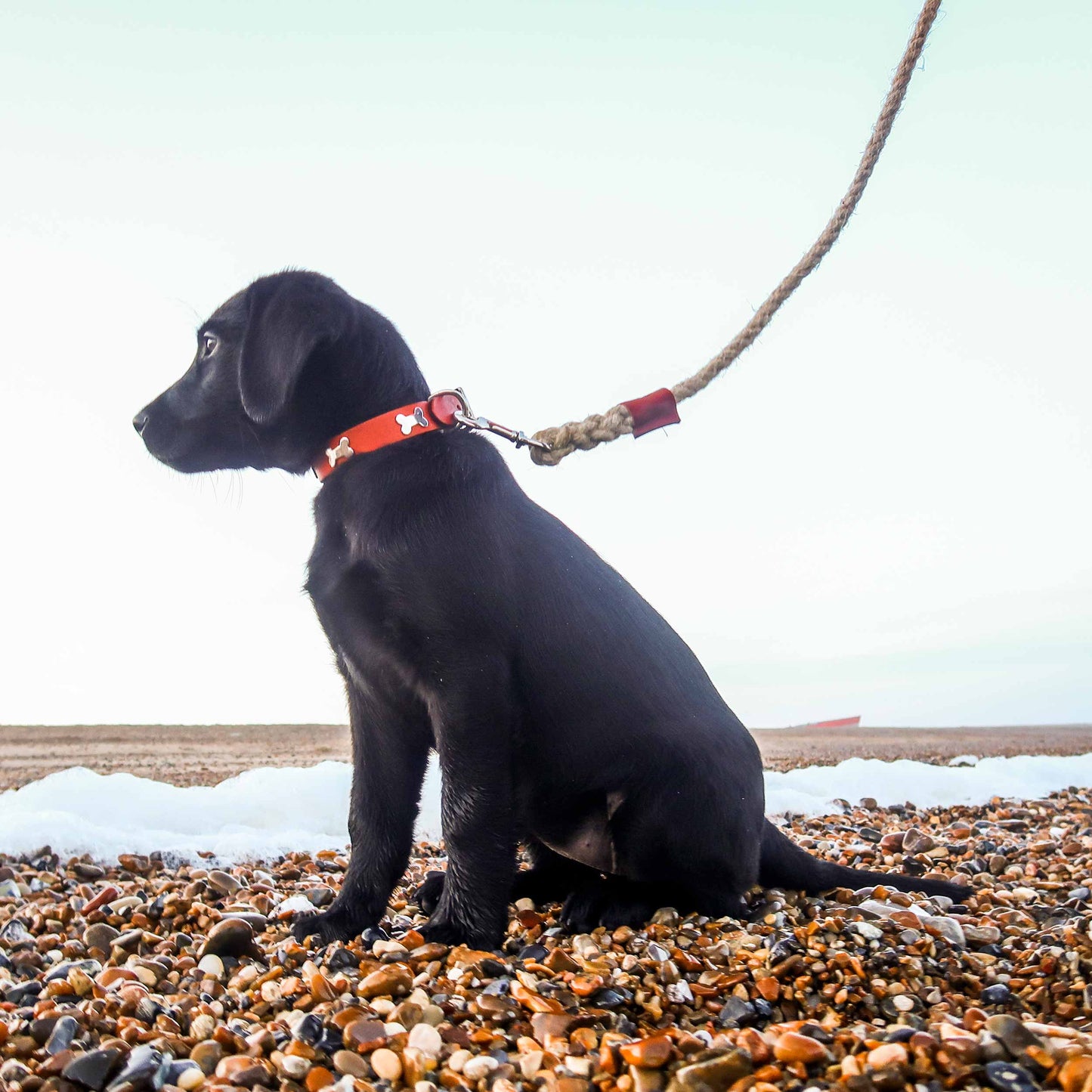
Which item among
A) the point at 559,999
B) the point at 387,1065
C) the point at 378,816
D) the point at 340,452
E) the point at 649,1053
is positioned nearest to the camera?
the point at 649,1053

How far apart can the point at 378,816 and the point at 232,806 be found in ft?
9.71

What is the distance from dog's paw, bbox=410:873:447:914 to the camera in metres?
3.60

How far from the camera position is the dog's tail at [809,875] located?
3.65 meters

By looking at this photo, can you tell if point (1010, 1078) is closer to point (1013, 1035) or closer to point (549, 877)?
point (1013, 1035)

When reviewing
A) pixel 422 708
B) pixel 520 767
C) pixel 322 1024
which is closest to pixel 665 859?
pixel 520 767

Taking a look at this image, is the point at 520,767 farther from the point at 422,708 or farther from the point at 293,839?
the point at 293,839

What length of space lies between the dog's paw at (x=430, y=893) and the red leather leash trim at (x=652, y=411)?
181 centimetres

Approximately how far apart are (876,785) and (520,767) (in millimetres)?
5040

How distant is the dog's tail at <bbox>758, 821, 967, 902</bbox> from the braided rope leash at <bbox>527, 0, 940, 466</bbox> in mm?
1600

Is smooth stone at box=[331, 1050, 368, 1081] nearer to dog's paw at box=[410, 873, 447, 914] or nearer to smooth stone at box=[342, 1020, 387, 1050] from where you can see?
smooth stone at box=[342, 1020, 387, 1050]

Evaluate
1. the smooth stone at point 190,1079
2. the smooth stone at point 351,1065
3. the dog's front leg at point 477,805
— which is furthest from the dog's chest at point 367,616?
the smooth stone at point 190,1079

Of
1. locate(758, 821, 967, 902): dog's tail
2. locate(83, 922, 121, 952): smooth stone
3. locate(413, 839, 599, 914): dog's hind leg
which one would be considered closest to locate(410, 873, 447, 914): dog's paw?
locate(413, 839, 599, 914): dog's hind leg

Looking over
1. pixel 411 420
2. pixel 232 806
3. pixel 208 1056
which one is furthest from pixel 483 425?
pixel 232 806

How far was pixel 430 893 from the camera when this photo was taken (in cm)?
363
